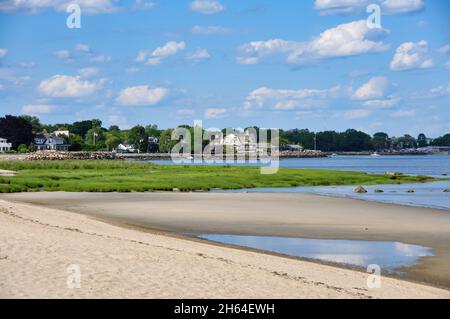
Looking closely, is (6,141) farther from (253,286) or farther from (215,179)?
(253,286)

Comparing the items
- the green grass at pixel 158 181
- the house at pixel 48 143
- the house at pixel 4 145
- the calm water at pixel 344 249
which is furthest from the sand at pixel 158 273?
the house at pixel 48 143

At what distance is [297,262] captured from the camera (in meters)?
19.7

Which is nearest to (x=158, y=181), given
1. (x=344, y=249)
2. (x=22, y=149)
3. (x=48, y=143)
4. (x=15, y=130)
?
(x=344, y=249)

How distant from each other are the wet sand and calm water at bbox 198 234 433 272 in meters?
0.67

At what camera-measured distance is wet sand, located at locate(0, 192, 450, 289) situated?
25.9 metres

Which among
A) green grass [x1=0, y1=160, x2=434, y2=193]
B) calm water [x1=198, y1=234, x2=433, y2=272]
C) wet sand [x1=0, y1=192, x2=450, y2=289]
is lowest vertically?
calm water [x1=198, y1=234, x2=433, y2=272]

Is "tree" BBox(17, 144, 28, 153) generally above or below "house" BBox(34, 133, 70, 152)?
below

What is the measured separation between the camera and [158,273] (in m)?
15.1

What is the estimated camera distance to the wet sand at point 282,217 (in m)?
25.9

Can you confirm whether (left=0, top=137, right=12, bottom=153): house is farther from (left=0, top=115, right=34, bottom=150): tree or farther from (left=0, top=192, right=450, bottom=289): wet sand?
(left=0, top=192, right=450, bottom=289): wet sand

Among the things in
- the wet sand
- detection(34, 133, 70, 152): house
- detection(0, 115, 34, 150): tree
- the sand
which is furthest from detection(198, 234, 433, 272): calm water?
detection(34, 133, 70, 152): house

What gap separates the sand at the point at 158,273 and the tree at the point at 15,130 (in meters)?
160

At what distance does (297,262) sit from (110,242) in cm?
525
